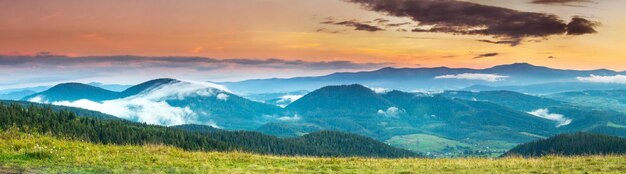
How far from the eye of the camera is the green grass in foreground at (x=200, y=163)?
2717 centimetres

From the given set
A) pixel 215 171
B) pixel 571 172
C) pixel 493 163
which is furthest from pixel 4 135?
pixel 571 172

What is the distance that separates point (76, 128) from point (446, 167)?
12066 centimetres

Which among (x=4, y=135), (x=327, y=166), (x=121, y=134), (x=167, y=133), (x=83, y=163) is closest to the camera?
(x=83, y=163)

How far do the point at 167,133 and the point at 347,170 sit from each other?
167957 mm

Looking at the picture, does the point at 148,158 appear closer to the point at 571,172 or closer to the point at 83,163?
the point at 83,163

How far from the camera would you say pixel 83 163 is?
93.0 feet

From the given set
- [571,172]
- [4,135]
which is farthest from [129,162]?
[571,172]

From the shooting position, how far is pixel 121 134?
149 m

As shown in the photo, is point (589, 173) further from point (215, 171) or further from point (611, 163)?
point (215, 171)

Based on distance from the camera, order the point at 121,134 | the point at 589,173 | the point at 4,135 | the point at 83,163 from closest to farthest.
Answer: the point at 589,173, the point at 83,163, the point at 4,135, the point at 121,134

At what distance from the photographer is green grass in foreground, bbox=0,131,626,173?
2717 centimetres

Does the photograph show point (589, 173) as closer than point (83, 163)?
Yes

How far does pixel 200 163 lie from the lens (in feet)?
97.7

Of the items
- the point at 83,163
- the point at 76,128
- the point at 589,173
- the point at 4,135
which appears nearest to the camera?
the point at 589,173
